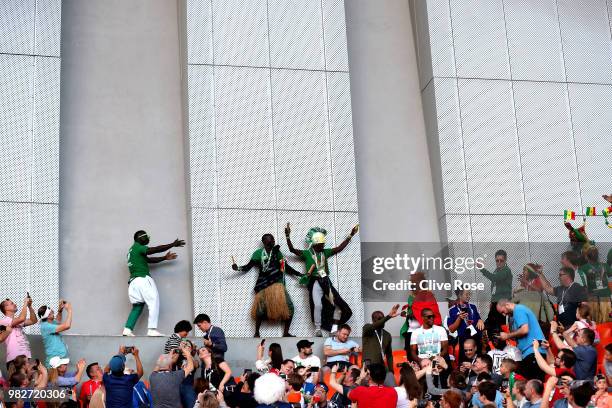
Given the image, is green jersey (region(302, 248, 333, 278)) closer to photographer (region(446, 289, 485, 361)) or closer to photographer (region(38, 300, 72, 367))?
photographer (region(446, 289, 485, 361))

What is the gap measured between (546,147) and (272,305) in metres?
6.15

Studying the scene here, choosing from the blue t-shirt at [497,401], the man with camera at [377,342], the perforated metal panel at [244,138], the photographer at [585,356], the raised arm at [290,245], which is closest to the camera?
the blue t-shirt at [497,401]

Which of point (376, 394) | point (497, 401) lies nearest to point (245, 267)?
point (497, 401)

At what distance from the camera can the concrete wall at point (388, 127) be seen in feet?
69.3

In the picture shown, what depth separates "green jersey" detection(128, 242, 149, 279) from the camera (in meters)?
18.5

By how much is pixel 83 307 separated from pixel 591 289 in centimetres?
817

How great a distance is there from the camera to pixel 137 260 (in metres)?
18.5

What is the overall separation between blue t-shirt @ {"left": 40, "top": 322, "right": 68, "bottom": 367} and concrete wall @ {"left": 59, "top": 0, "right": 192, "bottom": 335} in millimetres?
2764

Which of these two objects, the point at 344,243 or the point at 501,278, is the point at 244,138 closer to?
the point at 344,243

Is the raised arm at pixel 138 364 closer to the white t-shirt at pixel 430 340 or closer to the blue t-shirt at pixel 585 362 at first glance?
the white t-shirt at pixel 430 340

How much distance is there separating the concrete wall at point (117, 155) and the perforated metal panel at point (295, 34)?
6.44 feet

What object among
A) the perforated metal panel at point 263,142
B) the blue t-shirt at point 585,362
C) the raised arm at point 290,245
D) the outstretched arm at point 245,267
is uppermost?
the perforated metal panel at point 263,142

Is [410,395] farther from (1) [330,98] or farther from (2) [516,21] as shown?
(2) [516,21]

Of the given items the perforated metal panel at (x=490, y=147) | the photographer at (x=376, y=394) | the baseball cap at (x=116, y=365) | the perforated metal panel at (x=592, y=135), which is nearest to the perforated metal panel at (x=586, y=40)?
the perforated metal panel at (x=592, y=135)
